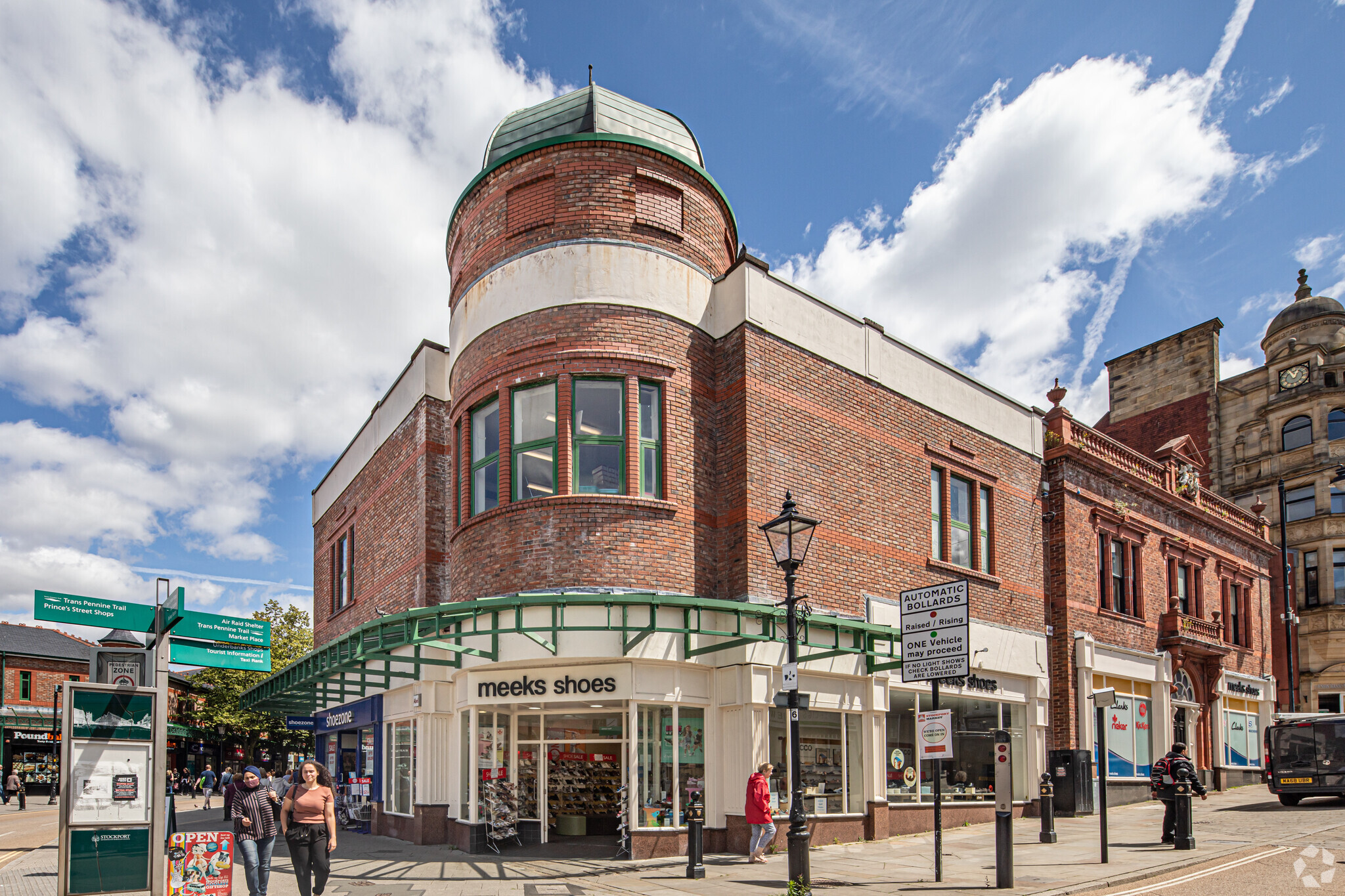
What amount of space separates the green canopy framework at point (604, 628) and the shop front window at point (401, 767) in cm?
228

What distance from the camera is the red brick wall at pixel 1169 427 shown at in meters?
41.3

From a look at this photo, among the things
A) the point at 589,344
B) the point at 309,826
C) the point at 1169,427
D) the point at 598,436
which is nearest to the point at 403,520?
the point at 598,436

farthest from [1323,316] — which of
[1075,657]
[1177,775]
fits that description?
[1177,775]

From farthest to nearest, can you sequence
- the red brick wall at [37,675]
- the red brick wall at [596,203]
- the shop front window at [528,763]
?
the red brick wall at [37,675] < the red brick wall at [596,203] < the shop front window at [528,763]

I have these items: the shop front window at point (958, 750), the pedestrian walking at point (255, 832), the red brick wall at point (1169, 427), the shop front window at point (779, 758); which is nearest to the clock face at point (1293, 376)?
the red brick wall at point (1169, 427)

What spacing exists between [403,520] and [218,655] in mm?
7555

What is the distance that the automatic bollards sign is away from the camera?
11445 mm

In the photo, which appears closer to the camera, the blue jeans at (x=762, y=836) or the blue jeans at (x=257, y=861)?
the blue jeans at (x=257, y=861)

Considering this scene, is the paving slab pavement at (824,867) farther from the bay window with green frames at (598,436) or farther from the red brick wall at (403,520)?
the bay window with green frames at (598,436)

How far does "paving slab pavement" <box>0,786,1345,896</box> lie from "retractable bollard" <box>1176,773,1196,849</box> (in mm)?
Answer: 194

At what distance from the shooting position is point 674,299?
16484 millimetres

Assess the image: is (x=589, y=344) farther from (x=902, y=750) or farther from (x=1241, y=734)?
(x=1241, y=734)

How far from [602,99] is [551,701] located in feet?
35.6

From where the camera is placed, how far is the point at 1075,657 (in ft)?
70.8
